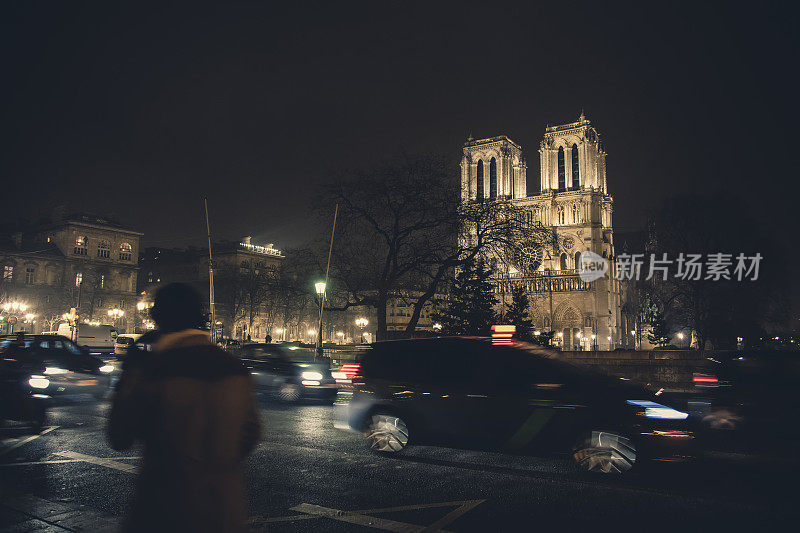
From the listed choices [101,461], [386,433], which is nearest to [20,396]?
[101,461]

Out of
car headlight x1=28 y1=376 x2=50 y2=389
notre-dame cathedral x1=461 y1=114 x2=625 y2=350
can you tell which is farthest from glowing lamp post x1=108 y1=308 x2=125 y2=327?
car headlight x1=28 y1=376 x2=50 y2=389

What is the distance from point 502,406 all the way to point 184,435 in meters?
6.24

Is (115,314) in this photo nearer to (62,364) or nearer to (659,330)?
(659,330)

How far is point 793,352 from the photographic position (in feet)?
37.4

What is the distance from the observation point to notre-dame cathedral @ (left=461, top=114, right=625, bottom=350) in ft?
323

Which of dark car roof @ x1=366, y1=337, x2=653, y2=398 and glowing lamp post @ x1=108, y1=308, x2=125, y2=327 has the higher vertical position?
glowing lamp post @ x1=108, y1=308, x2=125, y2=327

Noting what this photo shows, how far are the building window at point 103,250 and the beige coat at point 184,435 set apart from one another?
9491 centimetres

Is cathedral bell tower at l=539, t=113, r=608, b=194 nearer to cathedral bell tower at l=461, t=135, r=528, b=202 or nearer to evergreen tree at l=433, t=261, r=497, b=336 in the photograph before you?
cathedral bell tower at l=461, t=135, r=528, b=202

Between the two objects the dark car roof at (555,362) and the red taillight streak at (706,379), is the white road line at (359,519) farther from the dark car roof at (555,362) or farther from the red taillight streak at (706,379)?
the red taillight streak at (706,379)

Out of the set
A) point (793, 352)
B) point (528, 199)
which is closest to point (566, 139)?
point (528, 199)

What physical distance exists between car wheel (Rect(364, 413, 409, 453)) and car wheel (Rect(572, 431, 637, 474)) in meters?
2.68

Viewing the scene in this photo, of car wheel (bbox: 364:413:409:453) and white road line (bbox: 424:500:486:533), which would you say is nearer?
white road line (bbox: 424:500:486:533)

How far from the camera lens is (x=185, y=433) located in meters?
2.75

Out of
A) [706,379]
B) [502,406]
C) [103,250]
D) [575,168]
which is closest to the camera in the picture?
[502,406]
